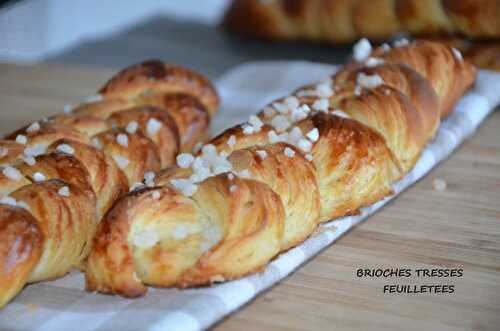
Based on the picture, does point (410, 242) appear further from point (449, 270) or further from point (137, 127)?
point (137, 127)

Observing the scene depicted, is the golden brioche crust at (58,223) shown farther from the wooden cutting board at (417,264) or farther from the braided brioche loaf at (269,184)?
the wooden cutting board at (417,264)

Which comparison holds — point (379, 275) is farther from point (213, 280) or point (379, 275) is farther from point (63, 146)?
point (63, 146)

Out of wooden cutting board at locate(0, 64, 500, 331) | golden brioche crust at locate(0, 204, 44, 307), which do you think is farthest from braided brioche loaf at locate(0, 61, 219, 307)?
wooden cutting board at locate(0, 64, 500, 331)

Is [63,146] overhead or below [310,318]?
overhead

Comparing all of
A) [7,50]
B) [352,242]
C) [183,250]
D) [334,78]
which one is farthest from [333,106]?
[7,50]

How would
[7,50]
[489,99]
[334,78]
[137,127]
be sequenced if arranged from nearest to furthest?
[137,127] < [334,78] < [489,99] < [7,50]

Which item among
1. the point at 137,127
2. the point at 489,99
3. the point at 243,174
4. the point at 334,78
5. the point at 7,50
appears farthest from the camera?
the point at 7,50

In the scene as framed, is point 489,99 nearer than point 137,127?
No

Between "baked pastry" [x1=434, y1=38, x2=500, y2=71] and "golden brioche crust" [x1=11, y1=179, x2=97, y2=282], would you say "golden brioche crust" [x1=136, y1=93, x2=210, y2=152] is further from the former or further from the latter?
"baked pastry" [x1=434, y1=38, x2=500, y2=71]

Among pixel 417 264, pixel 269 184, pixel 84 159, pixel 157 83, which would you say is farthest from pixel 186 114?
pixel 417 264
